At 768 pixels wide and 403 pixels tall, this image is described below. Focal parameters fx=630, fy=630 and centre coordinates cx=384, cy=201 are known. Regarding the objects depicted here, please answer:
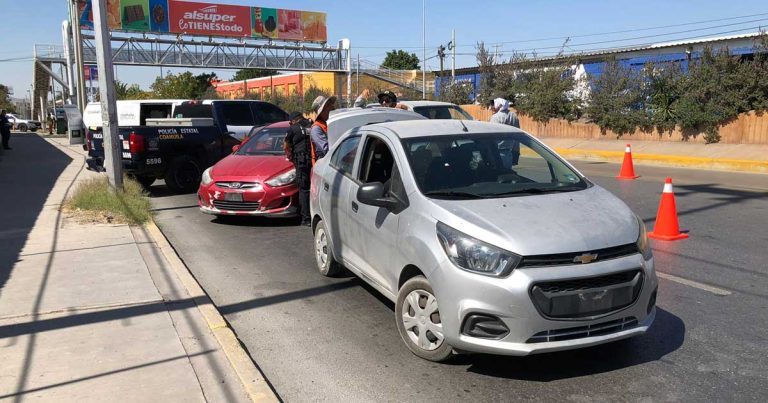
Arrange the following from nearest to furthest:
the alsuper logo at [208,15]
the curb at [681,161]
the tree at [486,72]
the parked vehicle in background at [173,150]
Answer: the parked vehicle in background at [173,150] → the curb at [681,161] → the tree at [486,72] → the alsuper logo at [208,15]

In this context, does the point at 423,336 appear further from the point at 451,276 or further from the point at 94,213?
the point at 94,213

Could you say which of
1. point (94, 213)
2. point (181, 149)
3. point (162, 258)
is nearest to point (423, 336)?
point (162, 258)

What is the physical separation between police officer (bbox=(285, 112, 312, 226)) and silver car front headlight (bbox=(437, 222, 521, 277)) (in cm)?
→ 514

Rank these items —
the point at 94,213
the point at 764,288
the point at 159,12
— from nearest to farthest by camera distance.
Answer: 1. the point at 764,288
2. the point at 94,213
3. the point at 159,12

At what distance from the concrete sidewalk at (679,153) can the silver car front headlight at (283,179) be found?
1221cm

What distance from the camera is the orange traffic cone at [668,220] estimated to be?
7.91 metres

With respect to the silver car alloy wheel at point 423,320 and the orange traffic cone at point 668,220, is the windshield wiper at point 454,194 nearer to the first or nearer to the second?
the silver car alloy wheel at point 423,320

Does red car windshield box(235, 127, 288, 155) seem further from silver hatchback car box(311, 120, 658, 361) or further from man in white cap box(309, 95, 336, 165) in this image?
silver hatchback car box(311, 120, 658, 361)

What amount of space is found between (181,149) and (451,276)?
10.5 metres

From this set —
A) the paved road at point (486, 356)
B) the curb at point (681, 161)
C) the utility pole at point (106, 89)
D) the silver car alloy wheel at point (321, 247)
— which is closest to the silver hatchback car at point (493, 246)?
the paved road at point (486, 356)

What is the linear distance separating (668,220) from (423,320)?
16.4 ft

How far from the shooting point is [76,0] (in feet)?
77.4

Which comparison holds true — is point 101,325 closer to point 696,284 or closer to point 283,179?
point 283,179

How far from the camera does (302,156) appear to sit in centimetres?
895
